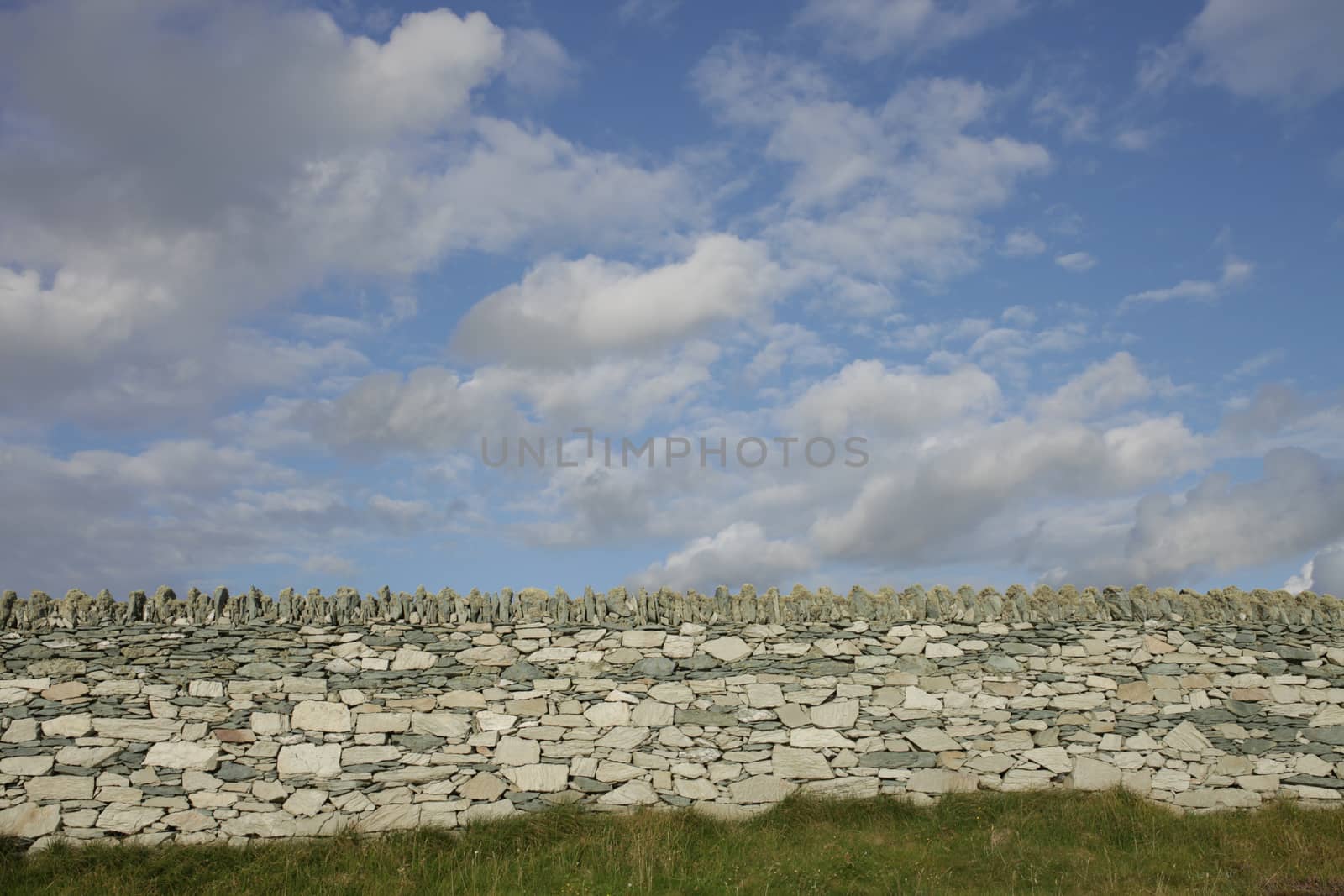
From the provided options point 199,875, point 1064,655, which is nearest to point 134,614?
point 199,875

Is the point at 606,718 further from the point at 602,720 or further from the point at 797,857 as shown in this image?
the point at 797,857

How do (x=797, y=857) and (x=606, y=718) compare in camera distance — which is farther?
(x=606, y=718)

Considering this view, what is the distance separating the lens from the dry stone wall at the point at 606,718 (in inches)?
420

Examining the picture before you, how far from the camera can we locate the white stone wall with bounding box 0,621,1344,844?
34.9 ft

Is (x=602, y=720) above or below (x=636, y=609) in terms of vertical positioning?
below

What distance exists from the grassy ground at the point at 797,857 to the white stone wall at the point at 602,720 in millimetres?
468

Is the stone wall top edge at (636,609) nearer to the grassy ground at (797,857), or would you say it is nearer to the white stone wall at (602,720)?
the white stone wall at (602,720)

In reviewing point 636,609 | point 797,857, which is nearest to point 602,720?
point 636,609

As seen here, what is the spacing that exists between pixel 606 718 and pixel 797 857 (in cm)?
271

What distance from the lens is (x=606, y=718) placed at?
36.5 feet

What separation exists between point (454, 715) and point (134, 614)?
395cm

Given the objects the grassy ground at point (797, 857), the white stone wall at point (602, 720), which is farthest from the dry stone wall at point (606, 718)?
the grassy ground at point (797, 857)

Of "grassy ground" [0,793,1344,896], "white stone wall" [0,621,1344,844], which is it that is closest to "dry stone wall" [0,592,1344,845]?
"white stone wall" [0,621,1344,844]

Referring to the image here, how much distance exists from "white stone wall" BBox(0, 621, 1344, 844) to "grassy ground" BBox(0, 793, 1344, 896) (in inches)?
18.4
